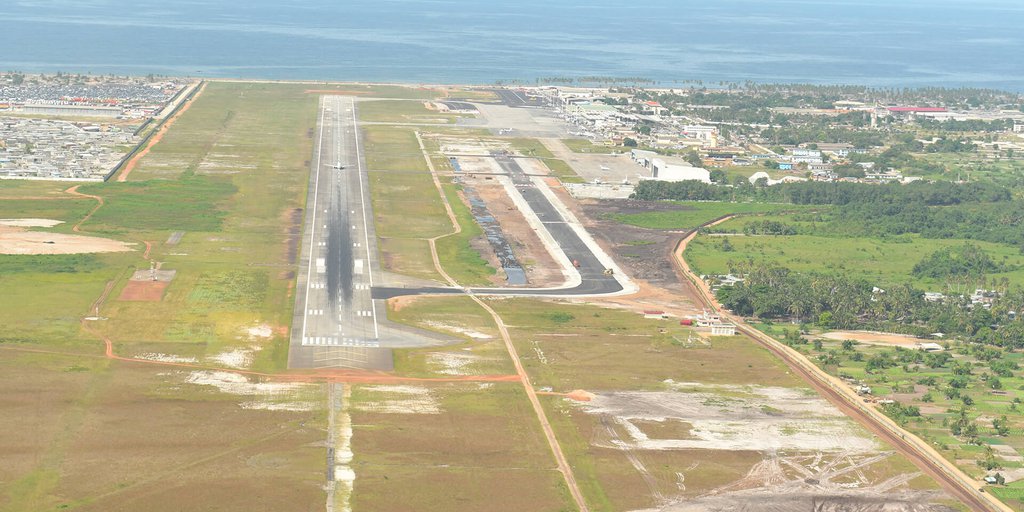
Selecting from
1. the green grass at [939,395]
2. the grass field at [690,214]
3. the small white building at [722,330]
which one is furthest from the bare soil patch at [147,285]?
the grass field at [690,214]

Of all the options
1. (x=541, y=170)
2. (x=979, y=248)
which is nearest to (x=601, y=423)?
(x=979, y=248)

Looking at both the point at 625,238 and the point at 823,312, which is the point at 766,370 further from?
the point at 625,238

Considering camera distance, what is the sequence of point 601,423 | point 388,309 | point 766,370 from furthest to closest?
point 388,309 < point 766,370 < point 601,423

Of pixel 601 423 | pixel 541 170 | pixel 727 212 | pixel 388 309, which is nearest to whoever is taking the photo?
pixel 601 423

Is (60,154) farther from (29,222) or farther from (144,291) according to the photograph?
(144,291)

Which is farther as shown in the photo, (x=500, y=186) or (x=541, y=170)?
(x=541, y=170)
